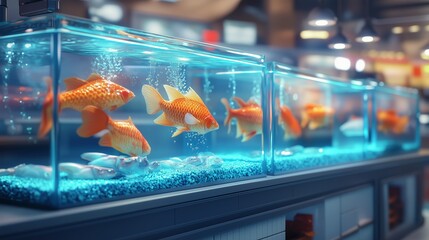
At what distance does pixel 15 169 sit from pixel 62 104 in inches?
19.1

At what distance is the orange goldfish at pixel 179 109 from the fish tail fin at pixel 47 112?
0.54 metres

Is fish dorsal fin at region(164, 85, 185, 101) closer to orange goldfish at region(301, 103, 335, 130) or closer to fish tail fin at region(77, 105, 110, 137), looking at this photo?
fish tail fin at region(77, 105, 110, 137)

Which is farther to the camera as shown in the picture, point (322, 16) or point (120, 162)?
point (322, 16)

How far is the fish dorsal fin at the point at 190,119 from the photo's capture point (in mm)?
2279

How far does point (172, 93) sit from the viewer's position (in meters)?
2.25

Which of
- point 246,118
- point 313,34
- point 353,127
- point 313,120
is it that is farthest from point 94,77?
point 313,34

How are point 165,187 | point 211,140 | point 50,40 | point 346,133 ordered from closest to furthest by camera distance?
point 50,40
point 165,187
point 211,140
point 346,133

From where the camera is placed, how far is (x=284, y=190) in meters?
2.75

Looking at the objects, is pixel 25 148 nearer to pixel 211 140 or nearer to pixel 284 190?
pixel 211 140

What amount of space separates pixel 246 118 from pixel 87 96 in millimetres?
1162

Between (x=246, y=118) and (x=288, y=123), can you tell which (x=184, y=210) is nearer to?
(x=246, y=118)

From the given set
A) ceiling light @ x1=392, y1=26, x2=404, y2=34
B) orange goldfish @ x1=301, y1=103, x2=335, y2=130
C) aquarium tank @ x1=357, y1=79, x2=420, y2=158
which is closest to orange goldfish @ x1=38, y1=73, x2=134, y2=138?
orange goldfish @ x1=301, y1=103, x2=335, y2=130

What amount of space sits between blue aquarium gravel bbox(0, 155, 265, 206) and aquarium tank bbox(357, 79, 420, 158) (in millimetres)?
2180

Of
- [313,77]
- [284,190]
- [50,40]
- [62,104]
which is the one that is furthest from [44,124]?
[313,77]
